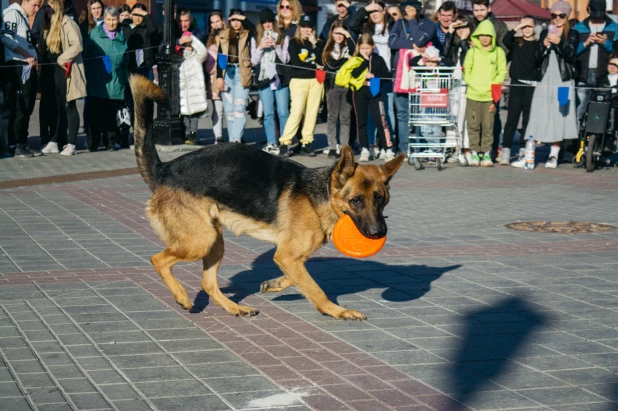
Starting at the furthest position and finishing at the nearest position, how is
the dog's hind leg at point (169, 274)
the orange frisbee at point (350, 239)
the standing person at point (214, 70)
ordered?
the standing person at point (214, 70) → the dog's hind leg at point (169, 274) → the orange frisbee at point (350, 239)

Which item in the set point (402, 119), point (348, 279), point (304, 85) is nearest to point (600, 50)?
point (402, 119)

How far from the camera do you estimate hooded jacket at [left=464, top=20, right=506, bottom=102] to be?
1514cm

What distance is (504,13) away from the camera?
1286 inches

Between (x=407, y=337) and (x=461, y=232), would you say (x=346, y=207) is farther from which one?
(x=461, y=232)

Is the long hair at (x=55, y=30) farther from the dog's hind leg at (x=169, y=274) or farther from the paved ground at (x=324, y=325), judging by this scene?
the dog's hind leg at (x=169, y=274)

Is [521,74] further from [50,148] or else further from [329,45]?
[50,148]

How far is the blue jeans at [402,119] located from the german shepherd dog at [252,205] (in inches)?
382

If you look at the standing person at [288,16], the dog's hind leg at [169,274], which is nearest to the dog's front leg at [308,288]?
the dog's hind leg at [169,274]

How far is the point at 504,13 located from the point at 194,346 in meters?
28.9

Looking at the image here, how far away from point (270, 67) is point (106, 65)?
2.78 meters

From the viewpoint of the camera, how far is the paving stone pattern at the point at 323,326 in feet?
16.3

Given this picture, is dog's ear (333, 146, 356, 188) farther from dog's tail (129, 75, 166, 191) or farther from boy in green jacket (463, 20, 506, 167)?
boy in green jacket (463, 20, 506, 167)

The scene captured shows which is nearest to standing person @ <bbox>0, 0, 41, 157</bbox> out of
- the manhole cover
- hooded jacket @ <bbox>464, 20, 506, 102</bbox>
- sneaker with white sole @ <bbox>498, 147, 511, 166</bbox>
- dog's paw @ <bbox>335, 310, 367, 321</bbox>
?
hooded jacket @ <bbox>464, 20, 506, 102</bbox>

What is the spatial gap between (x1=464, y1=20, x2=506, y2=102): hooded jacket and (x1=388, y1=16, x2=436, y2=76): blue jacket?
823 mm
